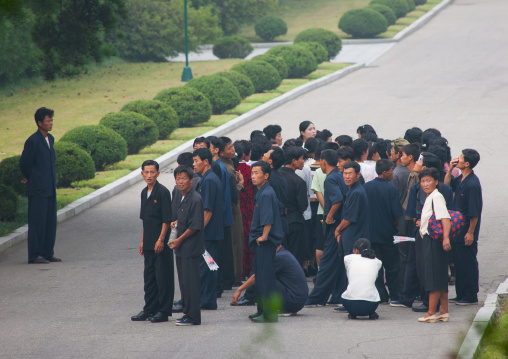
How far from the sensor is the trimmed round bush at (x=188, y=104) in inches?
837

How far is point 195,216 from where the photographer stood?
763 cm

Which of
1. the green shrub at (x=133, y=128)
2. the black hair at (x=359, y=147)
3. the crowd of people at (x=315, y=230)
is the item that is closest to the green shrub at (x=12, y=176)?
the green shrub at (x=133, y=128)

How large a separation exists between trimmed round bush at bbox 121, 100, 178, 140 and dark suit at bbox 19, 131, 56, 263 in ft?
28.5

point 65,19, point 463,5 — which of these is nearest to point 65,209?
point 65,19

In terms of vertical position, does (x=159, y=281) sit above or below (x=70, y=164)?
above

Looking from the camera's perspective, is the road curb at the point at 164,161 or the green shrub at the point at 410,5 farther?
the green shrub at the point at 410,5

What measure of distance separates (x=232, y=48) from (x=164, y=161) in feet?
55.3

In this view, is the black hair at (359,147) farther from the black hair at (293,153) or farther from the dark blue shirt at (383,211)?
the dark blue shirt at (383,211)

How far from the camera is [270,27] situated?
1505 inches

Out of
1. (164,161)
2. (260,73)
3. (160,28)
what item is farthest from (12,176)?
(160,28)

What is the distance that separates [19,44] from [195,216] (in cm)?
2370

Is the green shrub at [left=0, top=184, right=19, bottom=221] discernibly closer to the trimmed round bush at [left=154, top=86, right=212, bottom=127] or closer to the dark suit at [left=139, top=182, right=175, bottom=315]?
the dark suit at [left=139, top=182, right=175, bottom=315]

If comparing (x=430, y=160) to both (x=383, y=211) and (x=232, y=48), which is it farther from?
(x=232, y=48)

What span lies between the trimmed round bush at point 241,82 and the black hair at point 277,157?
15.5 meters
